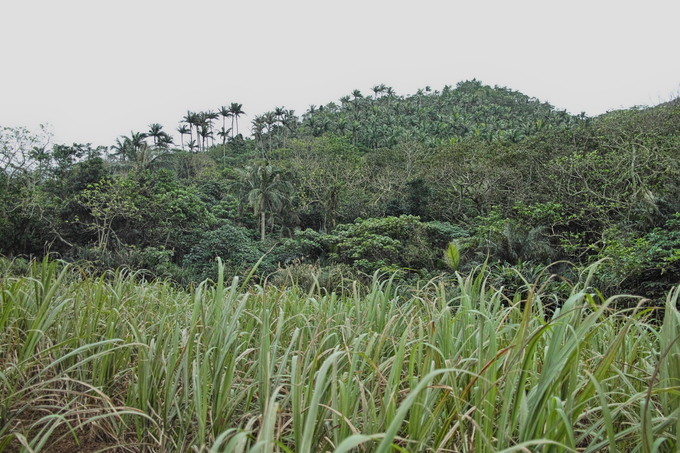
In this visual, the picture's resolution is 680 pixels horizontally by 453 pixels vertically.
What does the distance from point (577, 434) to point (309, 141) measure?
114 feet

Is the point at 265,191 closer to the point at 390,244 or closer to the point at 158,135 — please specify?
the point at 390,244

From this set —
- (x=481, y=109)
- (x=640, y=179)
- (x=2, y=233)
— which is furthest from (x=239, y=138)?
(x=640, y=179)

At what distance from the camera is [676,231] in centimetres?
777

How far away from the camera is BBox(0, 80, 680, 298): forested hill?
10.6m

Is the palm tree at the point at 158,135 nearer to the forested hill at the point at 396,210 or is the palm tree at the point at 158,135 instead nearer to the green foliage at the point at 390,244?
the forested hill at the point at 396,210

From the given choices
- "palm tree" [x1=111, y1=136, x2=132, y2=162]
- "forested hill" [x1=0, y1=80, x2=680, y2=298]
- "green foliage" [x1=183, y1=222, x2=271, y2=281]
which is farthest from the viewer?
"palm tree" [x1=111, y1=136, x2=132, y2=162]

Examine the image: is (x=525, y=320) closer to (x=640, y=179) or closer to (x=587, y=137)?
(x=640, y=179)

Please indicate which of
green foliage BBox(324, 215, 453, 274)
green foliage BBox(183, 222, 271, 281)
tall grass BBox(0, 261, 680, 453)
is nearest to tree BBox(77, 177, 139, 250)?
green foliage BBox(183, 222, 271, 281)

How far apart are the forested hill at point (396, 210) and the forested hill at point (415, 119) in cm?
1074

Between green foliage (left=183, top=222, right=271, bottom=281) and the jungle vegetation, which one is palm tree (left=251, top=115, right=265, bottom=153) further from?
green foliage (left=183, top=222, right=271, bottom=281)

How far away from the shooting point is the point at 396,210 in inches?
837

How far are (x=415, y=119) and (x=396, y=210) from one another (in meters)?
31.1

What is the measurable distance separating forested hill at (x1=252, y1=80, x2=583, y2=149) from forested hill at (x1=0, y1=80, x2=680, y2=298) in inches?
423

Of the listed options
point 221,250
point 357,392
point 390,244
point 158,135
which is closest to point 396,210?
point 390,244
